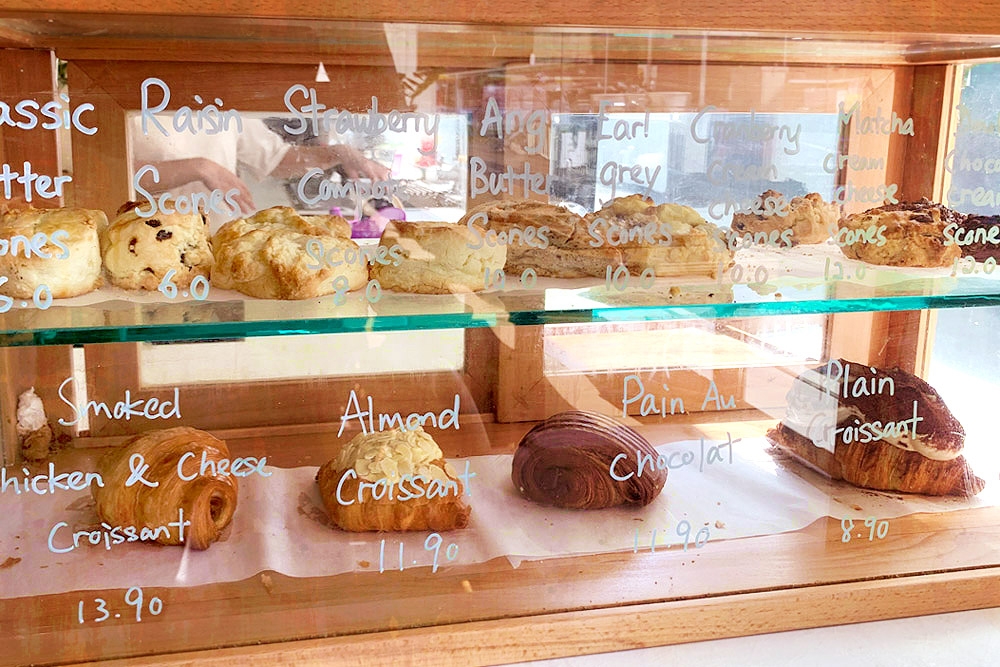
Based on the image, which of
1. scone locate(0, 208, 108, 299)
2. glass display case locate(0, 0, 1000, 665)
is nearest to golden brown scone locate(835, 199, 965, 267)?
glass display case locate(0, 0, 1000, 665)

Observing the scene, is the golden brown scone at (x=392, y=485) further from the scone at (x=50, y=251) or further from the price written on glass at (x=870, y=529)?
the price written on glass at (x=870, y=529)

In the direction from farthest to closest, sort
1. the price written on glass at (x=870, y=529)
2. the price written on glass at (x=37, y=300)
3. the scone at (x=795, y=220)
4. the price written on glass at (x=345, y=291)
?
the price written on glass at (x=870, y=529) < the scone at (x=795, y=220) < the price written on glass at (x=345, y=291) < the price written on glass at (x=37, y=300)

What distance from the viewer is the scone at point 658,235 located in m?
0.97

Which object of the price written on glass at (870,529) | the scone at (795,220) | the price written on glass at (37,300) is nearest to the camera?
the price written on glass at (37,300)

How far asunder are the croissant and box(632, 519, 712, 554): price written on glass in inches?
18.5

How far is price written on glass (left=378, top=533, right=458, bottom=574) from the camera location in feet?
3.22

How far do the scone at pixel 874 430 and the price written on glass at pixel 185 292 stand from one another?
73 cm

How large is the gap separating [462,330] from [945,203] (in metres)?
0.60

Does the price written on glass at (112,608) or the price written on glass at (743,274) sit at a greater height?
the price written on glass at (743,274)

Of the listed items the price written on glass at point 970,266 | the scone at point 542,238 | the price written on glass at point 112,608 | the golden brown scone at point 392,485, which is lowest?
the price written on glass at point 112,608

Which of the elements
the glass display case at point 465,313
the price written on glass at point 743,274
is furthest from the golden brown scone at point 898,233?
the price written on glass at point 743,274

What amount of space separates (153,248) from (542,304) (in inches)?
15.6

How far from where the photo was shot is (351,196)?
90 cm

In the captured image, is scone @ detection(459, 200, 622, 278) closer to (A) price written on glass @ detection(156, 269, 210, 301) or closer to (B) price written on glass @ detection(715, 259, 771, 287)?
(B) price written on glass @ detection(715, 259, 771, 287)
